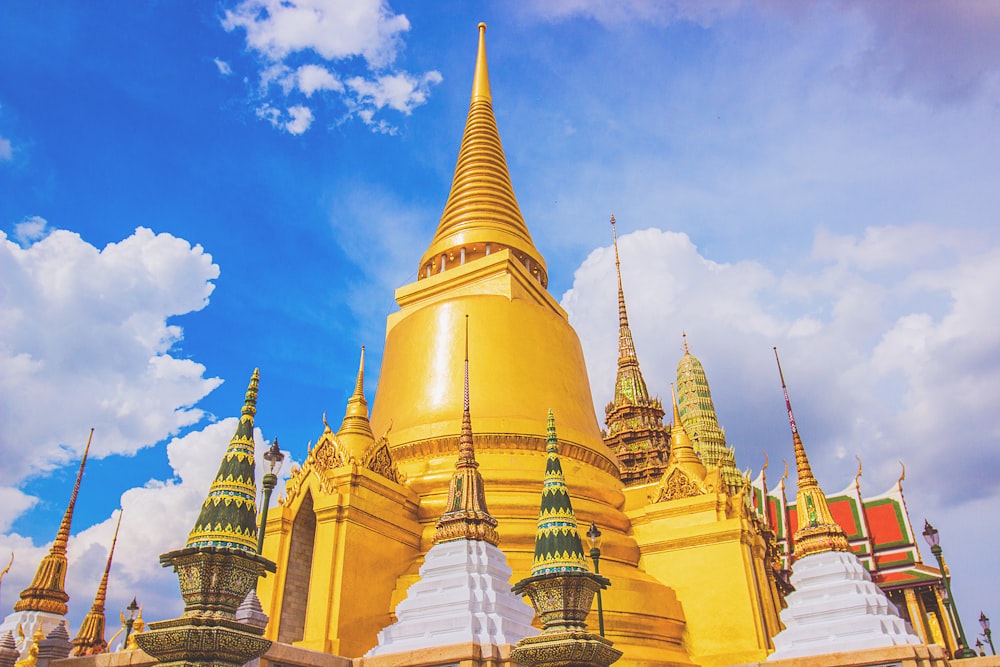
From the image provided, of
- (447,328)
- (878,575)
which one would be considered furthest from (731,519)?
(878,575)

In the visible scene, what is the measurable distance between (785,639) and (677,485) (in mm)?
4251

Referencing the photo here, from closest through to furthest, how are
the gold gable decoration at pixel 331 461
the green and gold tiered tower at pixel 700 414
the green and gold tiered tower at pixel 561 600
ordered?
the green and gold tiered tower at pixel 561 600 → the gold gable decoration at pixel 331 461 → the green and gold tiered tower at pixel 700 414

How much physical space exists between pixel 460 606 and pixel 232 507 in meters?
6.10

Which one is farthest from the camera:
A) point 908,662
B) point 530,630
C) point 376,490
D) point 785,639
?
point 376,490

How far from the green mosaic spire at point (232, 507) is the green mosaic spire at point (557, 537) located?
2025mm

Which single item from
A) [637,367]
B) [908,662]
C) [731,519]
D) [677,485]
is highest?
[637,367]

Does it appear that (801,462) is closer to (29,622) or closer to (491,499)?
(491,499)

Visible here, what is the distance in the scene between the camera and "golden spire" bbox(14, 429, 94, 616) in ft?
41.0

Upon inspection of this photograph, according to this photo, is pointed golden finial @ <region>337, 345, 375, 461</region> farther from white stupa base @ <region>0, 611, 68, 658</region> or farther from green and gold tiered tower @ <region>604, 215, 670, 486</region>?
green and gold tiered tower @ <region>604, 215, 670, 486</region>

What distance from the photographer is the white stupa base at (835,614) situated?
10.7 m

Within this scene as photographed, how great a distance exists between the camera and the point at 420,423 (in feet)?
54.0

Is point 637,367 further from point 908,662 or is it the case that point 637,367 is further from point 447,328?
point 908,662

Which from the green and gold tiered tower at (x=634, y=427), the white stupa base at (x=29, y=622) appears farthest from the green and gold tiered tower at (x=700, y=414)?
the white stupa base at (x=29, y=622)

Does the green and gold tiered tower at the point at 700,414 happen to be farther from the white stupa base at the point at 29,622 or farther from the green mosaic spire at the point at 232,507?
the green mosaic spire at the point at 232,507
